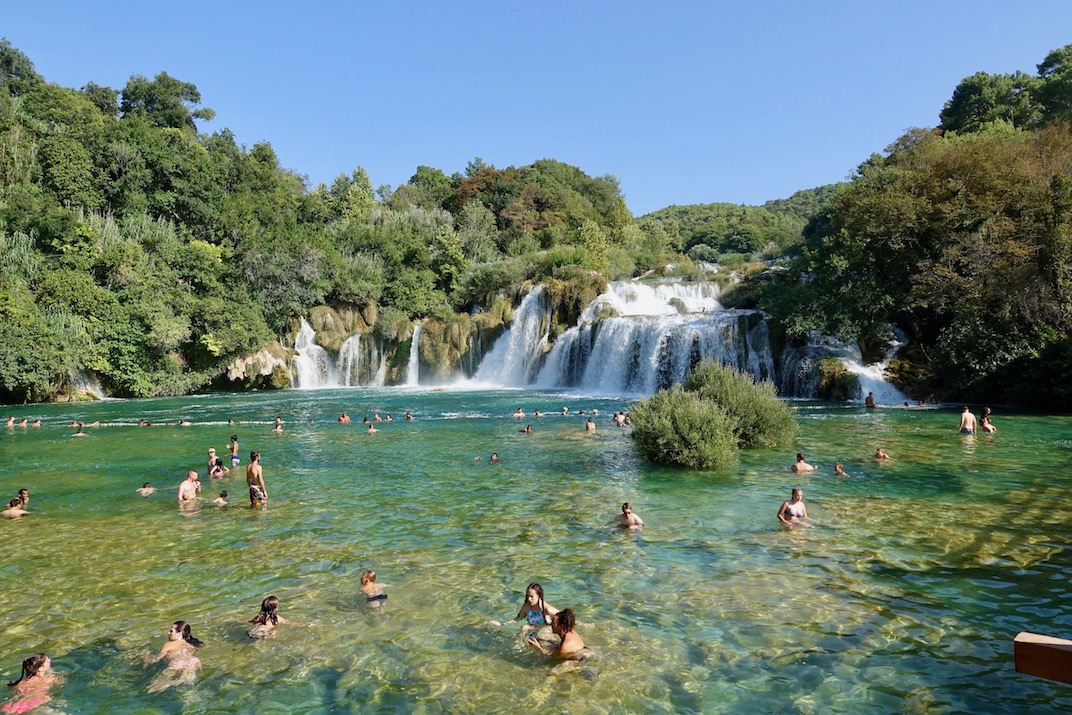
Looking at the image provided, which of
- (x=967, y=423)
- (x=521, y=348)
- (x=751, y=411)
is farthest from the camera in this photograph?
(x=521, y=348)

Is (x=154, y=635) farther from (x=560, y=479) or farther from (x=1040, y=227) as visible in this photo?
(x=1040, y=227)

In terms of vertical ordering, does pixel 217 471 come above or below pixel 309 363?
below

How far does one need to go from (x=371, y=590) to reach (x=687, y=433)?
28.0 feet

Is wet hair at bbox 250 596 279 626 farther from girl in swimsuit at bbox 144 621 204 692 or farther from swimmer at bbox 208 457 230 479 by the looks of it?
swimmer at bbox 208 457 230 479

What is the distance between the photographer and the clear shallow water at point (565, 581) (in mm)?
5469

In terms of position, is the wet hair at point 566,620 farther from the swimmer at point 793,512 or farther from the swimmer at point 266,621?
the swimmer at point 793,512

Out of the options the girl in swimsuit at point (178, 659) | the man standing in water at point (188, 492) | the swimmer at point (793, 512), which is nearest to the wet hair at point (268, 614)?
the girl in swimsuit at point (178, 659)

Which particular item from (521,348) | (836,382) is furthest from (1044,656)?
(521,348)

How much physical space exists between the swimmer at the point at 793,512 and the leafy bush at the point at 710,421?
3.99 metres

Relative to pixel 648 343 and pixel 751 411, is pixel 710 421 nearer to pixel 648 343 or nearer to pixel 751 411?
pixel 751 411

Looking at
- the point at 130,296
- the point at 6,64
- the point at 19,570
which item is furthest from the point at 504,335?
the point at 6,64

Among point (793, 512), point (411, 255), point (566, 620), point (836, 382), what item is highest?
point (411, 255)

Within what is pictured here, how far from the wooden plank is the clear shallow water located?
3.40 meters

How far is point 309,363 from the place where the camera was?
43.8 meters
